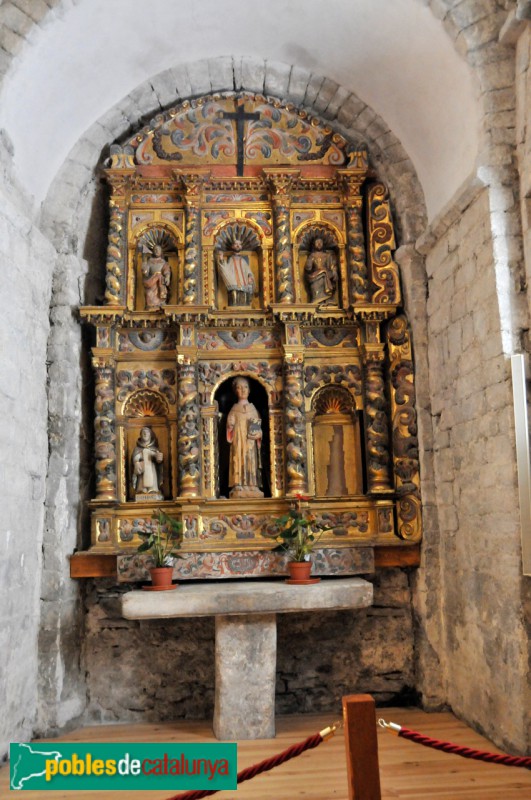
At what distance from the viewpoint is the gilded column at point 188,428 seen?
18.9 feet

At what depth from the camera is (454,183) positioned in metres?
5.26

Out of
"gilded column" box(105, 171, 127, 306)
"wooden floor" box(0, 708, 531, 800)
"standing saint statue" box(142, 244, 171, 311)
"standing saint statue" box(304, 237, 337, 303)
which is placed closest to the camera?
"wooden floor" box(0, 708, 531, 800)

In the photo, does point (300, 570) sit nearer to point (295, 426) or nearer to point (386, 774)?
point (295, 426)

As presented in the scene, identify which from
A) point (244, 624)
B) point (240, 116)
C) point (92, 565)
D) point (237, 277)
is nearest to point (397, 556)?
point (244, 624)

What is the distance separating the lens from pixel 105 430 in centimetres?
580

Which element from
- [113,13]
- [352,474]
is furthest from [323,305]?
[113,13]

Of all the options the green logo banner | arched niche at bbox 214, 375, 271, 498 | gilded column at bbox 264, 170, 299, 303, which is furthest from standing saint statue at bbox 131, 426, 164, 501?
the green logo banner

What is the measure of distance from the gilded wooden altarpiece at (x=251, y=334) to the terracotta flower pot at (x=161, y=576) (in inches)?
19.2

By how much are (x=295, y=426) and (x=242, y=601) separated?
1595 mm

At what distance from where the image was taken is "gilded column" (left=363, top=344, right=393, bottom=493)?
19.0 ft

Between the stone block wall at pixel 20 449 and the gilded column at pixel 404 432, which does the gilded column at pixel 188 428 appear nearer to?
the stone block wall at pixel 20 449

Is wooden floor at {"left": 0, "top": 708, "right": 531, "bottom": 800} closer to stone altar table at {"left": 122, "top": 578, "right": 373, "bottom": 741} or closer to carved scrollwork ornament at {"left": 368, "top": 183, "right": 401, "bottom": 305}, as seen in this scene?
stone altar table at {"left": 122, "top": 578, "right": 373, "bottom": 741}

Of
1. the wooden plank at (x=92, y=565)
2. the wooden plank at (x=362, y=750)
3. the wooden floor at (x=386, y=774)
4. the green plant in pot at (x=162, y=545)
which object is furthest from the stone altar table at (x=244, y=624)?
the wooden plank at (x=362, y=750)

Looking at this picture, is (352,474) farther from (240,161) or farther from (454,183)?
(240,161)
